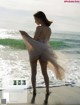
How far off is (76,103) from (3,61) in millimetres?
685

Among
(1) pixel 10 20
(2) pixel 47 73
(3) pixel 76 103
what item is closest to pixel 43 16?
(1) pixel 10 20

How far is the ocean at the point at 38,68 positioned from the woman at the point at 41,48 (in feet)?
0.11

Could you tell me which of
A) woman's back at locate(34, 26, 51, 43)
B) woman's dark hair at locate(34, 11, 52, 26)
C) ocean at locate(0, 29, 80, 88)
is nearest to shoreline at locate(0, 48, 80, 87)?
ocean at locate(0, 29, 80, 88)

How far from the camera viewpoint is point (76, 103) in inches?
120

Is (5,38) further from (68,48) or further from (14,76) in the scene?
(68,48)

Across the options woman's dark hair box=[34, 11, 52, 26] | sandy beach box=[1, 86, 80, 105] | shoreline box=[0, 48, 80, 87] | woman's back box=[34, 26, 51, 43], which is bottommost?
sandy beach box=[1, 86, 80, 105]

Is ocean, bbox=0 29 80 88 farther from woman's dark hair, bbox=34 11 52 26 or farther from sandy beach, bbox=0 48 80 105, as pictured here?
woman's dark hair, bbox=34 11 52 26

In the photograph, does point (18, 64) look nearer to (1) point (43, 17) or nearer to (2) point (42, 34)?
(2) point (42, 34)

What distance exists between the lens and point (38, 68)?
2979 millimetres

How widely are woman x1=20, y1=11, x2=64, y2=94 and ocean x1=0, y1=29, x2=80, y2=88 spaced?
33 mm

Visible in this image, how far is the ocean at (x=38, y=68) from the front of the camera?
117 inches

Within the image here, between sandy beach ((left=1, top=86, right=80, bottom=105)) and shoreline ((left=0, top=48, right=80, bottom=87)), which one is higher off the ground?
shoreline ((left=0, top=48, right=80, bottom=87))

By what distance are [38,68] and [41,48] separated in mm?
161

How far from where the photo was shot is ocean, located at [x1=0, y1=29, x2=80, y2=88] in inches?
117
